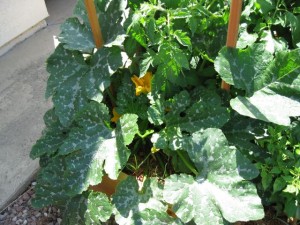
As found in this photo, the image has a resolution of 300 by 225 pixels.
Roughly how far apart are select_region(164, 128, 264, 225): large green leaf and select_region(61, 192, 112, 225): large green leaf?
278mm

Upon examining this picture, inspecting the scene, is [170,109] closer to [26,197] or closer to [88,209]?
[88,209]

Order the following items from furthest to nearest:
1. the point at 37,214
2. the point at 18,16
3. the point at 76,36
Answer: the point at 18,16 → the point at 37,214 → the point at 76,36

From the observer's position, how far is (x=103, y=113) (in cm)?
159

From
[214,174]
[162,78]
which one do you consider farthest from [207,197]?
[162,78]

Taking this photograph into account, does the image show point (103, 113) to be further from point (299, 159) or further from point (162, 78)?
point (299, 159)

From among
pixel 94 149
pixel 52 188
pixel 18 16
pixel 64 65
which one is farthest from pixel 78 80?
pixel 18 16

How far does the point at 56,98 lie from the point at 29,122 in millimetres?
644

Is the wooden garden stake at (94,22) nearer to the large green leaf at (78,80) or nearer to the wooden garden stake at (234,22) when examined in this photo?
the large green leaf at (78,80)

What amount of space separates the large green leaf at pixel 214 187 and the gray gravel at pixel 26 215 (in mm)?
737

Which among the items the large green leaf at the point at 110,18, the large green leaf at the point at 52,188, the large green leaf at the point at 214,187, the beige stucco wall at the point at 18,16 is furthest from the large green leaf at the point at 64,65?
the beige stucco wall at the point at 18,16

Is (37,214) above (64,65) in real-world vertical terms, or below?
below

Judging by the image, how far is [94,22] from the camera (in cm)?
164

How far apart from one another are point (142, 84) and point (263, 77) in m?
0.45

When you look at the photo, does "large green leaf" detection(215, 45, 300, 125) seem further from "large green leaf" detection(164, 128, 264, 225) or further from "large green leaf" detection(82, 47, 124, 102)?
"large green leaf" detection(82, 47, 124, 102)
